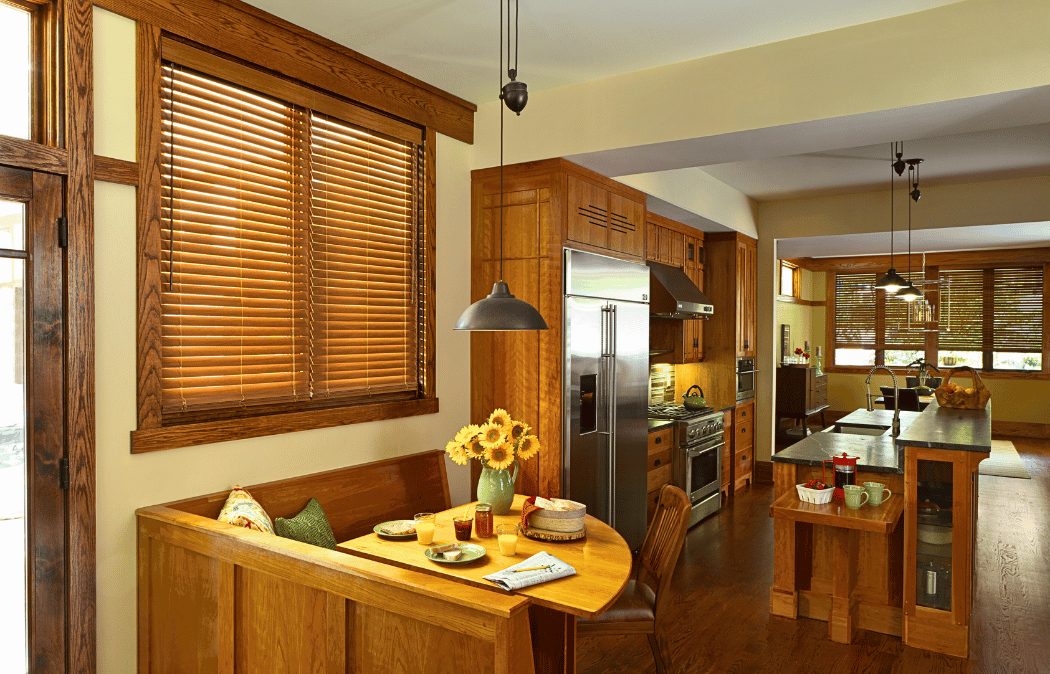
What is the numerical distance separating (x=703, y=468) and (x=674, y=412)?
0.57 m

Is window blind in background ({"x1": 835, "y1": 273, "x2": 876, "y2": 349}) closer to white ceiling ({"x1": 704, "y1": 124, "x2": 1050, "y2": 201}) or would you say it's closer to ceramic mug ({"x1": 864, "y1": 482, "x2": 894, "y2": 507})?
white ceiling ({"x1": 704, "y1": 124, "x2": 1050, "y2": 201})

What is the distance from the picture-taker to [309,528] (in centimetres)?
303

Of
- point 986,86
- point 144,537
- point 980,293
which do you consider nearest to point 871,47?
point 986,86

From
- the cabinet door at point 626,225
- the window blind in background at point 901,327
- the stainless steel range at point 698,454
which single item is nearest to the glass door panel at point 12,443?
the cabinet door at point 626,225

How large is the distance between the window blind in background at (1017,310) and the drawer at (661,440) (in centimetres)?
769

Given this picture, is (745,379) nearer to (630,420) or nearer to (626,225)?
(630,420)

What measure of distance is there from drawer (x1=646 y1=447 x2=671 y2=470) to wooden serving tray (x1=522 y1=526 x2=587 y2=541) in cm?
253

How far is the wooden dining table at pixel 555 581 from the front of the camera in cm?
213

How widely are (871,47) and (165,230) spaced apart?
3.07 metres

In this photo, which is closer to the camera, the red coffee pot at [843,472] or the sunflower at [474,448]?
the sunflower at [474,448]

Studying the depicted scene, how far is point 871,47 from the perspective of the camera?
3076 millimetres

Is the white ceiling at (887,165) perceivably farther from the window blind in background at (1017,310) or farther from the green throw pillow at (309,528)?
the window blind in background at (1017,310)

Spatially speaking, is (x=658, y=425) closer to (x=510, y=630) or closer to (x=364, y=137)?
(x=364, y=137)

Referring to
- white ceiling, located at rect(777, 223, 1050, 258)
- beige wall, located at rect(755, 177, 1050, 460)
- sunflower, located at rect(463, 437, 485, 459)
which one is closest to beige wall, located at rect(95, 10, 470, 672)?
sunflower, located at rect(463, 437, 485, 459)
